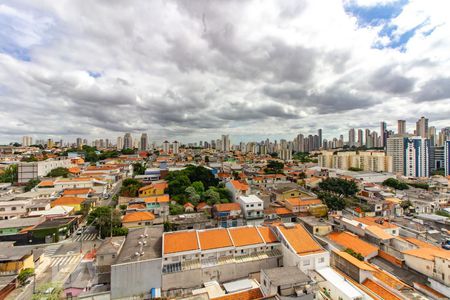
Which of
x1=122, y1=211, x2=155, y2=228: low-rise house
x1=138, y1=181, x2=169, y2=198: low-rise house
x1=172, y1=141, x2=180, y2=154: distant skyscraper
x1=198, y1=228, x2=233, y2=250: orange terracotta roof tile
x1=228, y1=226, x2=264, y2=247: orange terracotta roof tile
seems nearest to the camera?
x1=198, y1=228, x2=233, y2=250: orange terracotta roof tile

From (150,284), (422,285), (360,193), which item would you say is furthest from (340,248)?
(360,193)

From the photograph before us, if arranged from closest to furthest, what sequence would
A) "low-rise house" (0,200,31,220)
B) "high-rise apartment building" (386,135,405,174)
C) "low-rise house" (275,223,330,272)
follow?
1. "low-rise house" (275,223,330,272)
2. "low-rise house" (0,200,31,220)
3. "high-rise apartment building" (386,135,405,174)

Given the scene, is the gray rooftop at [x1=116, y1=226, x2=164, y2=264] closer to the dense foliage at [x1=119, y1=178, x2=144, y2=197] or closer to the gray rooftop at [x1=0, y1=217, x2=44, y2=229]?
the gray rooftop at [x1=0, y1=217, x2=44, y2=229]

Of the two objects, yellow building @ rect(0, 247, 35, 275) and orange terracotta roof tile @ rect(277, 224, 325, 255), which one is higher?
orange terracotta roof tile @ rect(277, 224, 325, 255)

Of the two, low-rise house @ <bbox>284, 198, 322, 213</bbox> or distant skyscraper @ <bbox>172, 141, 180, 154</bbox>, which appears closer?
low-rise house @ <bbox>284, 198, 322, 213</bbox>

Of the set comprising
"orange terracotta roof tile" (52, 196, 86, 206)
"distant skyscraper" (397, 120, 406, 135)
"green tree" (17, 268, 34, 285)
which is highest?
"distant skyscraper" (397, 120, 406, 135)

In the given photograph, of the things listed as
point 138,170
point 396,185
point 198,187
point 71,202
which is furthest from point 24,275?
point 396,185

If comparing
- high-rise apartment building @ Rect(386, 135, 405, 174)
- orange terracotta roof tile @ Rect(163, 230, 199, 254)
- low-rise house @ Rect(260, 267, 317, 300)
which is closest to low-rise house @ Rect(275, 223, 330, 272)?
low-rise house @ Rect(260, 267, 317, 300)

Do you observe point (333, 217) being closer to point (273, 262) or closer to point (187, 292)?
point (273, 262)
